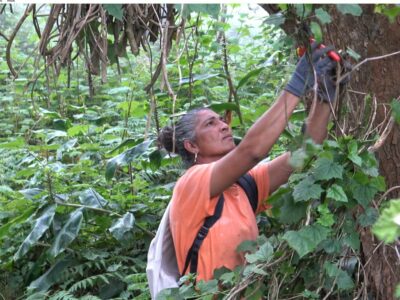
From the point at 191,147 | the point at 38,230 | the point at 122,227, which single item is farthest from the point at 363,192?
the point at 38,230

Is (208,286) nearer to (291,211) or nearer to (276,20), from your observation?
(291,211)

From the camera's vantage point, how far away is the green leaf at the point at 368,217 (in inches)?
94.3

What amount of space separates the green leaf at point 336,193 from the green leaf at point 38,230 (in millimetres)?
2506

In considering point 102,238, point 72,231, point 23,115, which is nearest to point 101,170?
point 102,238

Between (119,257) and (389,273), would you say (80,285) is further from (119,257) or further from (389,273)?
(389,273)

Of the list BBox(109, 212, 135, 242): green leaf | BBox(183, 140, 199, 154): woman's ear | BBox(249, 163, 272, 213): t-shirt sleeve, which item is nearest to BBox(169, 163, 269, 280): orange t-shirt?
BBox(249, 163, 272, 213): t-shirt sleeve

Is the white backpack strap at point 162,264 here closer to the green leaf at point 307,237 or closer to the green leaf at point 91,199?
the green leaf at point 307,237

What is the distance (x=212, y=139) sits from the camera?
10.8 ft

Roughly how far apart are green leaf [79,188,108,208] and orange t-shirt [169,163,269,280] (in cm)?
162

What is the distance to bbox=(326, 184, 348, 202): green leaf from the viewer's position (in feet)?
7.54

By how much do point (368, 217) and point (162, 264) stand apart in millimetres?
993

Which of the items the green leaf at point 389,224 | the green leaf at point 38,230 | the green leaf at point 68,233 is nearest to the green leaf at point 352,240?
the green leaf at point 389,224

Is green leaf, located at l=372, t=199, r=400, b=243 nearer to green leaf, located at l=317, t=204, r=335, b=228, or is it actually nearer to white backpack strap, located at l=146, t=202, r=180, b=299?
green leaf, located at l=317, t=204, r=335, b=228

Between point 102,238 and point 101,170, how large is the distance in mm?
703
